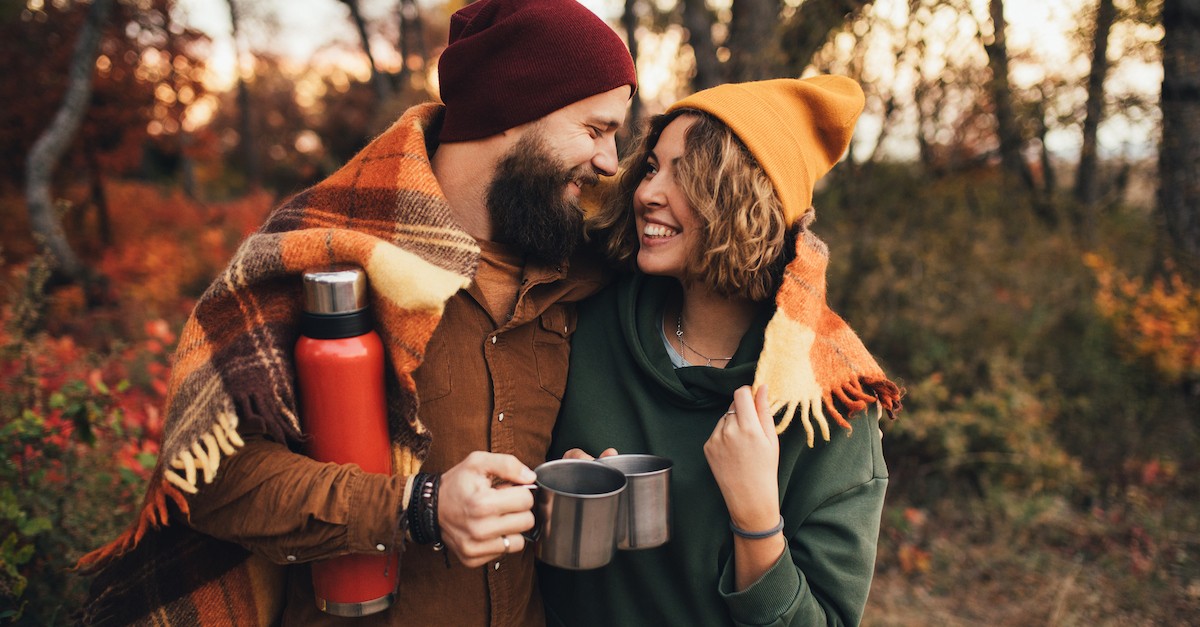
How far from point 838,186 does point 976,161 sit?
5.71 ft

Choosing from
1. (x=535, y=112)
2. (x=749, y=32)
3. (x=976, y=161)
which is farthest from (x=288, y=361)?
(x=976, y=161)

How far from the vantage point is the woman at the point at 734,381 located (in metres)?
1.68

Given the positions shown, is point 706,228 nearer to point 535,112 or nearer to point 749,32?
point 535,112

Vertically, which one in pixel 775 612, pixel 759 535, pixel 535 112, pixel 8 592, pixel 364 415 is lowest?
pixel 8 592

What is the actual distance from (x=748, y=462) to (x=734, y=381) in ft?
1.05

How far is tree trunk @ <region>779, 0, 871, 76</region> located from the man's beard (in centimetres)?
373

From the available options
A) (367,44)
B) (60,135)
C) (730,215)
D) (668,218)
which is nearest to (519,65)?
(668,218)

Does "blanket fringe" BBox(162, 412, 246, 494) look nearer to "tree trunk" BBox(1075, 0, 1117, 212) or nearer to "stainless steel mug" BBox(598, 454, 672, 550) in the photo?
"stainless steel mug" BBox(598, 454, 672, 550)

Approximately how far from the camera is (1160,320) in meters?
5.94

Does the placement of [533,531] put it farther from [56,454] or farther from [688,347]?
[56,454]

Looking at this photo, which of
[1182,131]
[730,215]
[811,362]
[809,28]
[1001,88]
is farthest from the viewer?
[1182,131]

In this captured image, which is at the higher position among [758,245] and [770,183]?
[770,183]

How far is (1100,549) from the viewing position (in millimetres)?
4535

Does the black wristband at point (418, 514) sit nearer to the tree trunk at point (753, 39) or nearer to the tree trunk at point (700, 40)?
the tree trunk at point (753, 39)
